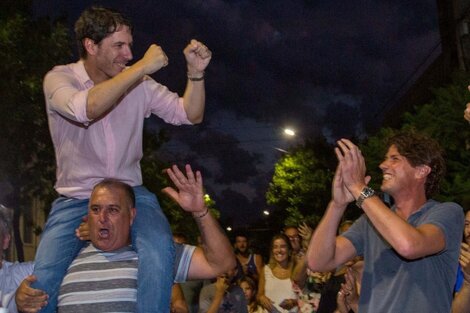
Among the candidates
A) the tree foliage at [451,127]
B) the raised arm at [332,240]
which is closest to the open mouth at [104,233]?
the raised arm at [332,240]

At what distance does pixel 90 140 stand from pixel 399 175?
204cm

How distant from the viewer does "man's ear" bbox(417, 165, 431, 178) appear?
217 inches

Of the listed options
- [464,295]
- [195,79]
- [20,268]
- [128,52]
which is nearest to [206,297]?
[464,295]

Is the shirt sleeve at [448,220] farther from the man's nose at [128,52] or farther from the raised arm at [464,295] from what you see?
the man's nose at [128,52]

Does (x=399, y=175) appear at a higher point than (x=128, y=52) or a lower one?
lower

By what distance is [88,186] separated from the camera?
194 inches

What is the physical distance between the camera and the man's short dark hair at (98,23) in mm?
4723

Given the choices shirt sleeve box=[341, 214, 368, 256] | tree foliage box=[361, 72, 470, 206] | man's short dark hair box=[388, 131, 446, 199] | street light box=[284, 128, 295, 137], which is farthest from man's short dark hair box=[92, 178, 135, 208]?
street light box=[284, 128, 295, 137]

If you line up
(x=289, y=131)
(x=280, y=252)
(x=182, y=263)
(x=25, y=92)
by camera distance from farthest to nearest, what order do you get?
1. (x=289, y=131)
2. (x=25, y=92)
3. (x=280, y=252)
4. (x=182, y=263)

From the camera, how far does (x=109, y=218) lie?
4.92 meters

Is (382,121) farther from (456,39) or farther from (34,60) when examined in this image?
(34,60)

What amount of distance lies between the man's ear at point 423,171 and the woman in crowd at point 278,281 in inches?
207

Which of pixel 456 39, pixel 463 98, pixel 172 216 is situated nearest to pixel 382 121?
pixel 172 216

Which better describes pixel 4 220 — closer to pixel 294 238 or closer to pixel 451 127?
pixel 294 238
